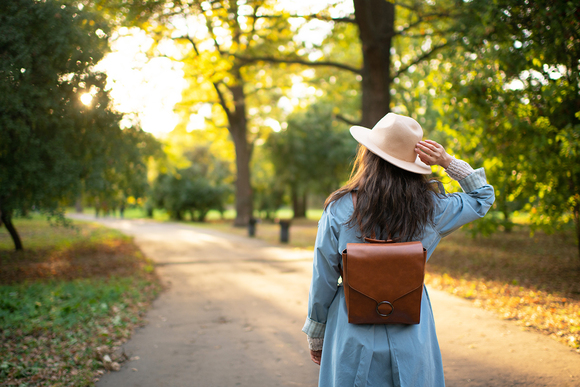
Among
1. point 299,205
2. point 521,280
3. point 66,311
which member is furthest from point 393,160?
point 299,205

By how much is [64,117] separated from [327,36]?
8369 millimetres

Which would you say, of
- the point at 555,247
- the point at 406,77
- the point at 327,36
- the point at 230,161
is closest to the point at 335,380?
the point at 327,36

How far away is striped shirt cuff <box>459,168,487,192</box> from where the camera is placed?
2.17 metres

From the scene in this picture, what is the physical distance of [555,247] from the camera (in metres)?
12.7

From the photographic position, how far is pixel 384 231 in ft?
6.55

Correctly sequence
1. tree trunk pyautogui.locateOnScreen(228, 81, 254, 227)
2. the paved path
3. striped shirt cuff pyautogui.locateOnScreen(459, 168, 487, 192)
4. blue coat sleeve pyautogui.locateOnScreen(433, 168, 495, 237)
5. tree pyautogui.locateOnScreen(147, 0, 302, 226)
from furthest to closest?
1. tree trunk pyautogui.locateOnScreen(228, 81, 254, 227)
2. tree pyautogui.locateOnScreen(147, 0, 302, 226)
3. the paved path
4. striped shirt cuff pyautogui.locateOnScreen(459, 168, 487, 192)
5. blue coat sleeve pyautogui.locateOnScreen(433, 168, 495, 237)

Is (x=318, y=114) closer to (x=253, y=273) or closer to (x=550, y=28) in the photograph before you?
(x=253, y=273)

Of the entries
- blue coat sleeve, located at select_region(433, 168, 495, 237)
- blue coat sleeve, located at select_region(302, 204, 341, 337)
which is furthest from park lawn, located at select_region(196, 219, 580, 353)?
blue coat sleeve, located at select_region(302, 204, 341, 337)

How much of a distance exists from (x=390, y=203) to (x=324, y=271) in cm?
48

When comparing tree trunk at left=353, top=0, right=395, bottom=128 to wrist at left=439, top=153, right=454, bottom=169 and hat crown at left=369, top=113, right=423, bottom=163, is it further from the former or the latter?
hat crown at left=369, top=113, right=423, bottom=163

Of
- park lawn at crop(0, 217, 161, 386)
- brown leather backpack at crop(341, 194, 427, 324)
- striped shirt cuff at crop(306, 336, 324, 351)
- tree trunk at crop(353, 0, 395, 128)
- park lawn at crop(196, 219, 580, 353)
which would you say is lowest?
park lawn at crop(0, 217, 161, 386)

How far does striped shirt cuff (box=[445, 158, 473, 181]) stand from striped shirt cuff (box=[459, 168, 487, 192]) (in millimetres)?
21

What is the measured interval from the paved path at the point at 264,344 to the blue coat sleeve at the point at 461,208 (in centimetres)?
221

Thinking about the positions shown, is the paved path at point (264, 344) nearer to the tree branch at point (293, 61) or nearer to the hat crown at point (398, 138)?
the hat crown at point (398, 138)
